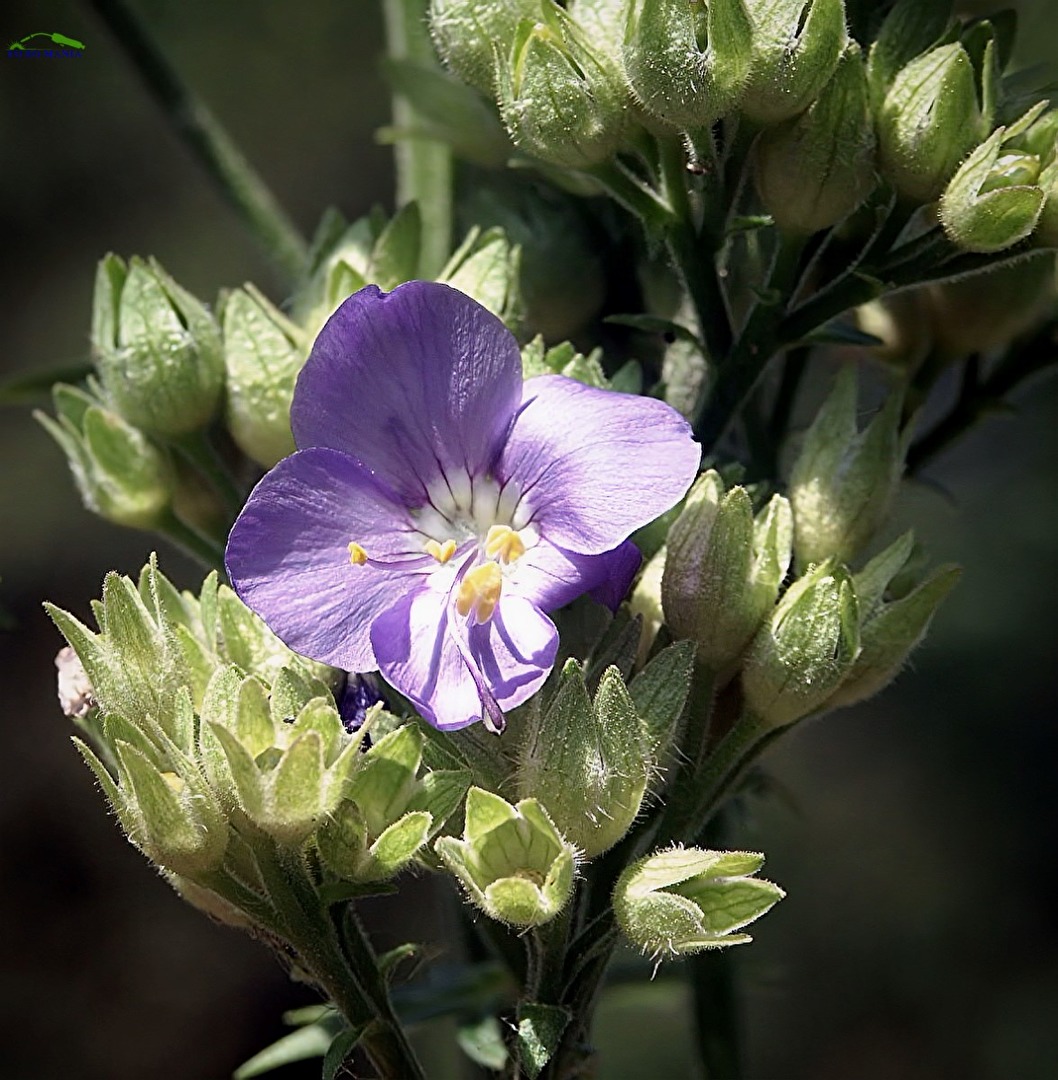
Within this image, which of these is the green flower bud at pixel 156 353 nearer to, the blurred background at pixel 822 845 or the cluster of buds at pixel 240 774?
the cluster of buds at pixel 240 774

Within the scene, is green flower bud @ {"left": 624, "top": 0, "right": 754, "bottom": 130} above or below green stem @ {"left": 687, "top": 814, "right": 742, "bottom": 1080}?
above

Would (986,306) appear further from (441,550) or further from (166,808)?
(166,808)

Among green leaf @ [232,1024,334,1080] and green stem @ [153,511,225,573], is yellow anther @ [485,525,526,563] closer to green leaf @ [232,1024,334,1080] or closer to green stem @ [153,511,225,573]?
green stem @ [153,511,225,573]

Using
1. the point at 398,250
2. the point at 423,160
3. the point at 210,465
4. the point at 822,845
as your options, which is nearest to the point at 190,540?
the point at 210,465

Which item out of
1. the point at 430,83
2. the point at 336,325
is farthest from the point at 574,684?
the point at 430,83

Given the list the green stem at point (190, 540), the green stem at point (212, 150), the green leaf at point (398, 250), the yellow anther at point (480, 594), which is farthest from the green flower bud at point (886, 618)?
the green stem at point (212, 150)

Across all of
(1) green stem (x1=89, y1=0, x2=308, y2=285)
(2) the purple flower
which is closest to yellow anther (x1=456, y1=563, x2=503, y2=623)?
(2) the purple flower
